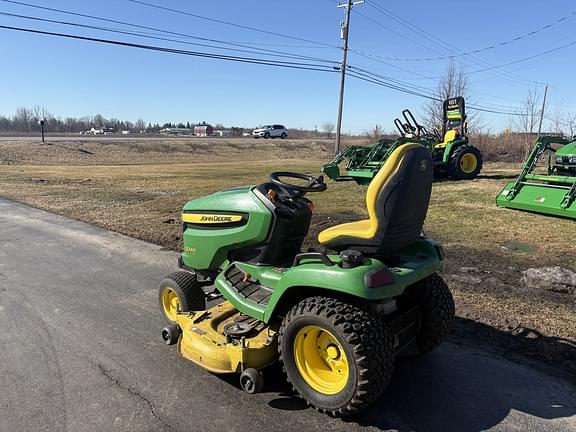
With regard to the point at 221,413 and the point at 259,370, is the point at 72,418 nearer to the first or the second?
the point at 221,413

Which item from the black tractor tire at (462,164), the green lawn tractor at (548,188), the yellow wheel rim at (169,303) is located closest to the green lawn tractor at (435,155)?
the black tractor tire at (462,164)

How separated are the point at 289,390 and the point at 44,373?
1.73m

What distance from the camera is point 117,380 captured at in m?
3.14

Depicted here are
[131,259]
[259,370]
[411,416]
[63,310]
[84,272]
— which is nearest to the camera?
[411,416]

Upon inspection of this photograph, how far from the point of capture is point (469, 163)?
14.4 m

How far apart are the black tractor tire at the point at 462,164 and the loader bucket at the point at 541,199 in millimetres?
4880

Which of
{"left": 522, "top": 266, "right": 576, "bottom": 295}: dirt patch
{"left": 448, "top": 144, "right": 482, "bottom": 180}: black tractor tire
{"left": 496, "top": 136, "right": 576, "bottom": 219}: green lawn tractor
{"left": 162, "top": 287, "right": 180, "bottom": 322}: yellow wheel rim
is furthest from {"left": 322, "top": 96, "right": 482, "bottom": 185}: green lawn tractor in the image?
{"left": 162, "top": 287, "right": 180, "bottom": 322}: yellow wheel rim

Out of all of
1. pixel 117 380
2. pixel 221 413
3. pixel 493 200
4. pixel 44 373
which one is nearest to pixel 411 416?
pixel 221 413

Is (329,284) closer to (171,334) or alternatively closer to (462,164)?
(171,334)

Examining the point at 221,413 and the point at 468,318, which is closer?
the point at 221,413

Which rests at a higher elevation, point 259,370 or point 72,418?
point 259,370

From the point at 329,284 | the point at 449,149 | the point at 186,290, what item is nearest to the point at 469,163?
the point at 449,149

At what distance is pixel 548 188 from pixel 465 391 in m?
7.02

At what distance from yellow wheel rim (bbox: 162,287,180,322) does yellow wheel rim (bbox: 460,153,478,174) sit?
12345 millimetres
